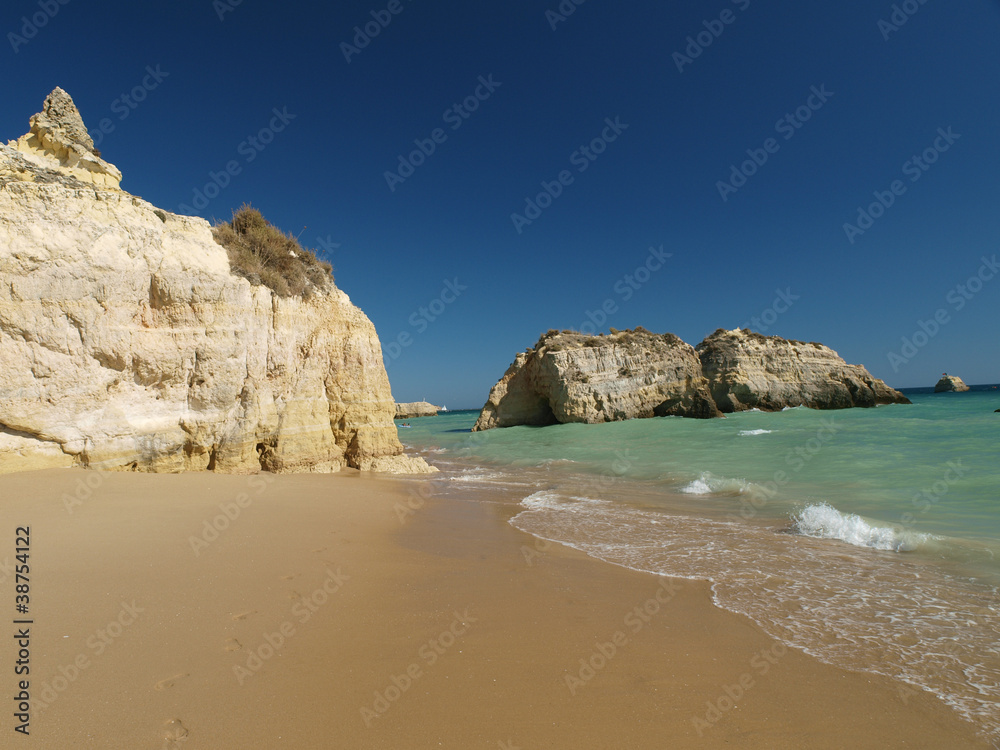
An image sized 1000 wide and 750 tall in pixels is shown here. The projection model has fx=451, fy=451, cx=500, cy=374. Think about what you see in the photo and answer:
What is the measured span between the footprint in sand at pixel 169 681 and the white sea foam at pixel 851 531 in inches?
271

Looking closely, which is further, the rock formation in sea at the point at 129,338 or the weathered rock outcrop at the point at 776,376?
the weathered rock outcrop at the point at 776,376

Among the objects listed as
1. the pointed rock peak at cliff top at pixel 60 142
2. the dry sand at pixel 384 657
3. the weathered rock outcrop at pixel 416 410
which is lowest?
the dry sand at pixel 384 657

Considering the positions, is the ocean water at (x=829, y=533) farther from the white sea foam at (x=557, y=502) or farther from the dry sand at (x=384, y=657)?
the dry sand at (x=384, y=657)

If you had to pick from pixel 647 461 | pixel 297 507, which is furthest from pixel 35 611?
pixel 647 461

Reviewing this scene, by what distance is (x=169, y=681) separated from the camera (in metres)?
2.33

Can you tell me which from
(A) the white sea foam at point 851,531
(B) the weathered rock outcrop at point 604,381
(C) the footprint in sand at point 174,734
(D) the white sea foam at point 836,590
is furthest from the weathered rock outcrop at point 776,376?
(C) the footprint in sand at point 174,734

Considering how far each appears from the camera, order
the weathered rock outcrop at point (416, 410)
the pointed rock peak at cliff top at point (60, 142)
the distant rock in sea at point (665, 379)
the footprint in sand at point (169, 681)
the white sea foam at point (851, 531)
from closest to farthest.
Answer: the footprint in sand at point (169, 681)
the white sea foam at point (851, 531)
the pointed rock peak at cliff top at point (60, 142)
the distant rock in sea at point (665, 379)
the weathered rock outcrop at point (416, 410)

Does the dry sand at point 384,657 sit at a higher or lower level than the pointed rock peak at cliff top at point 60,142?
lower

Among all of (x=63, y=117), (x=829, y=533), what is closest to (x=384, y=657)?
(x=829, y=533)

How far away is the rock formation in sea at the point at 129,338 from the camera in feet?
21.1

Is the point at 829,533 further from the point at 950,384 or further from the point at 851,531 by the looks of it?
the point at 950,384

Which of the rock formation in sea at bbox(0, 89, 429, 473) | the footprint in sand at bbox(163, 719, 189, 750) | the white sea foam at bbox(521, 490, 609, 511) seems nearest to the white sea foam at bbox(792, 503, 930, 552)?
the white sea foam at bbox(521, 490, 609, 511)

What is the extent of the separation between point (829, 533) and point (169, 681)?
714 centimetres

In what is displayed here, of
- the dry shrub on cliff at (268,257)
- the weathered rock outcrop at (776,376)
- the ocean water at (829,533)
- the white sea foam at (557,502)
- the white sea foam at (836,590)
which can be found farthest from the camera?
the weathered rock outcrop at (776,376)
